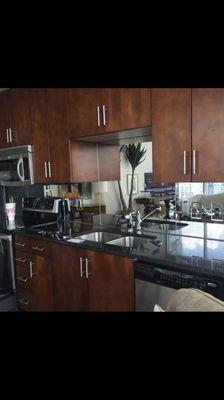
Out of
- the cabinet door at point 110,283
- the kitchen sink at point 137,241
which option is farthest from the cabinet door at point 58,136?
the cabinet door at point 110,283

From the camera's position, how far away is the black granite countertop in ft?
4.95

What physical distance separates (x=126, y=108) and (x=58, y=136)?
81cm

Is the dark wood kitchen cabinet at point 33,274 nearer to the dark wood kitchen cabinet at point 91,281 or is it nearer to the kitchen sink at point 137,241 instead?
the dark wood kitchen cabinet at point 91,281

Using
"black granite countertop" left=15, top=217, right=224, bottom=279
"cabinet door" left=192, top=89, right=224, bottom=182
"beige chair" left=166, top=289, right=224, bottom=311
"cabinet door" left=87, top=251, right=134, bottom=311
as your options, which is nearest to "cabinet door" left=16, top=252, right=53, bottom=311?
"black granite countertop" left=15, top=217, right=224, bottom=279

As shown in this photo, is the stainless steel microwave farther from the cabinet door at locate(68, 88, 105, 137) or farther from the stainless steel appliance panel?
the stainless steel appliance panel

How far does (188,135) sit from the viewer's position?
1.76 meters

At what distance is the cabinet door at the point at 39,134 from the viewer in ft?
8.66

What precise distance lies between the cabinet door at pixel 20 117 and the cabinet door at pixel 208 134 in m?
1.74

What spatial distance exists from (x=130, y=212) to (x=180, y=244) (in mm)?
712

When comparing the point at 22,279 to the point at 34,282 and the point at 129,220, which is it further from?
the point at 129,220

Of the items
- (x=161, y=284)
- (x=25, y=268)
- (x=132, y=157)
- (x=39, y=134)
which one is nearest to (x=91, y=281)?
(x=161, y=284)
